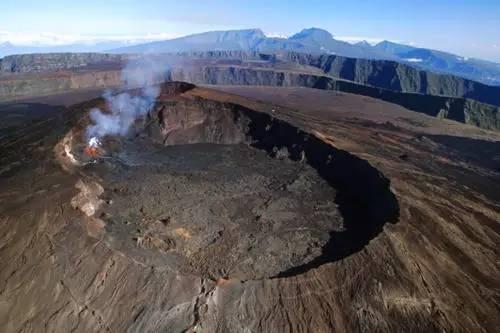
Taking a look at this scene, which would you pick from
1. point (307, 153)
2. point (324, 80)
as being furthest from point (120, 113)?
point (324, 80)

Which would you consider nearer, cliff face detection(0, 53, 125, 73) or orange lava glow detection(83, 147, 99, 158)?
orange lava glow detection(83, 147, 99, 158)

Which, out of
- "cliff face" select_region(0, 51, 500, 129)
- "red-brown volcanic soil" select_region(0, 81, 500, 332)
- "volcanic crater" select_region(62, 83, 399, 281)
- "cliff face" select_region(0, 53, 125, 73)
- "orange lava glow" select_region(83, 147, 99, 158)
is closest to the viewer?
"red-brown volcanic soil" select_region(0, 81, 500, 332)

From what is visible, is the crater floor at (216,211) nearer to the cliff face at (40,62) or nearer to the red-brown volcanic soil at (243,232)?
the red-brown volcanic soil at (243,232)

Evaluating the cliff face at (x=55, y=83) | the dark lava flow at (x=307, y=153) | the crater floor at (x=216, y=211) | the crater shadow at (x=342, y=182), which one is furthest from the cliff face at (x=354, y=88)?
the crater floor at (x=216, y=211)

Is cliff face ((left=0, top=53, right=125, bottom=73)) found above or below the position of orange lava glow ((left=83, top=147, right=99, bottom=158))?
below

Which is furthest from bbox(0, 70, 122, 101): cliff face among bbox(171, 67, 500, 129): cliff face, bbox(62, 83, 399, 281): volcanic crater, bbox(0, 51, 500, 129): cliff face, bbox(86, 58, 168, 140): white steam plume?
bbox(62, 83, 399, 281): volcanic crater

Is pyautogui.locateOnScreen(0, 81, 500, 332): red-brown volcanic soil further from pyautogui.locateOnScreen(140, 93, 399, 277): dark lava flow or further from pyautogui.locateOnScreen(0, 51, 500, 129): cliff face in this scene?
pyautogui.locateOnScreen(0, 51, 500, 129): cliff face

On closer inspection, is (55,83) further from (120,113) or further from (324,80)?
(324,80)
